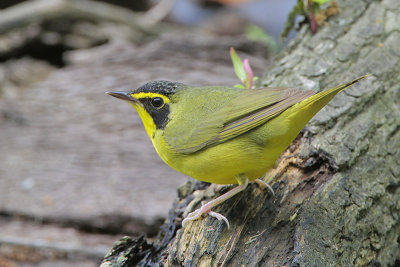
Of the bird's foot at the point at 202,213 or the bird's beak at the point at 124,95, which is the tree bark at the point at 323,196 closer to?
the bird's foot at the point at 202,213

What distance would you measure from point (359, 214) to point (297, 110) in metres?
0.91

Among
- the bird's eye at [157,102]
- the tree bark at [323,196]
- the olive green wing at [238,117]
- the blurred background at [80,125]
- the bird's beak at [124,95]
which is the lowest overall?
the tree bark at [323,196]

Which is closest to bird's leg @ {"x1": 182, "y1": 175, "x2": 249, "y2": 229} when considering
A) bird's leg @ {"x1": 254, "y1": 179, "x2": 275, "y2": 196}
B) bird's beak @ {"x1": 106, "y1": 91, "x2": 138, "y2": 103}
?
bird's leg @ {"x1": 254, "y1": 179, "x2": 275, "y2": 196}

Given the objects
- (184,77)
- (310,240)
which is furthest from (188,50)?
(310,240)

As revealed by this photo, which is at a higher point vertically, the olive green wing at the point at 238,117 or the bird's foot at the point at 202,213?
the olive green wing at the point at 238,117

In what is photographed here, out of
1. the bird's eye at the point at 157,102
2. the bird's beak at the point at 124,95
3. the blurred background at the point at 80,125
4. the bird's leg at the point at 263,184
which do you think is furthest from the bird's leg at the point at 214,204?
the blurred background at the point at 80,125

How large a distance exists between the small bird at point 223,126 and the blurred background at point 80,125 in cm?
183

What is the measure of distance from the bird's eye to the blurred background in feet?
6.05

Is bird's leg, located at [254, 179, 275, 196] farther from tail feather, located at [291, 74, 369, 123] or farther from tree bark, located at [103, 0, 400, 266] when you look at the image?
tail feather, located at [291, 74, 369, 123]

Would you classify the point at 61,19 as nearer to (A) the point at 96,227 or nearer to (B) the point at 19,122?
(B) the point at 19,122

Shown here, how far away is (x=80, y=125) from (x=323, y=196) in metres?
3.96

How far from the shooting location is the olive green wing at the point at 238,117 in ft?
10.6

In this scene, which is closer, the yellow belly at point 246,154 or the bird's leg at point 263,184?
the yellow belly at point 246,154

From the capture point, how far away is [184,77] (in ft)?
21.0
